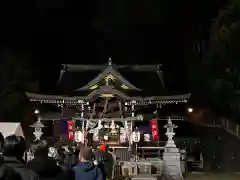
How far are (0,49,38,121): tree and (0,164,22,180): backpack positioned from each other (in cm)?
1929

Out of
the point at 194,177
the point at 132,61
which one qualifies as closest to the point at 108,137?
the point at 194,177

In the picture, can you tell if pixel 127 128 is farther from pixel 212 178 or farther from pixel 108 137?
pixel 212 178

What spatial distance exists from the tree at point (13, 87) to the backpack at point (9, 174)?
1929cm

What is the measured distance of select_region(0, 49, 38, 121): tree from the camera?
22828 mm

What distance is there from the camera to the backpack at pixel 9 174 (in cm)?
370

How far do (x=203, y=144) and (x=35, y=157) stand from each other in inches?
818

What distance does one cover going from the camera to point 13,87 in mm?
23469

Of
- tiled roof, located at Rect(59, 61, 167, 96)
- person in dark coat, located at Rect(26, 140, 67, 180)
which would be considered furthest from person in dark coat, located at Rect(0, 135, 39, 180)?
tiled roof, located at Rect(59, 61, 167, 96)

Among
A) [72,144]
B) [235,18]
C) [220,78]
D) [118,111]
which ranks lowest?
[72,144]

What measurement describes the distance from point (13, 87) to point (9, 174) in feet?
66.7

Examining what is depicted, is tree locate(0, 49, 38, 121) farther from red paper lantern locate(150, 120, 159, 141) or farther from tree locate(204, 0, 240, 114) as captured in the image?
tree locate(204, 0, 240, 114)

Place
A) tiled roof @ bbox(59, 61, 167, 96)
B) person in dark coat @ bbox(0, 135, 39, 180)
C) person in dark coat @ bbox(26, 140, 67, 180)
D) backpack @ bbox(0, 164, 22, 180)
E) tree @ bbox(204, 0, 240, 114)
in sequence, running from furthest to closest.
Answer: tiled roof @ bbox(59, 61, 167, 96), tree @ bbox(204, 0, 240, 114), person in dark coat @ bbox(26, 140, 67, 180), person in dark coat @ bbox(0, 135, 39, 180), backpack @ bbox(0, 164, 22, 180)

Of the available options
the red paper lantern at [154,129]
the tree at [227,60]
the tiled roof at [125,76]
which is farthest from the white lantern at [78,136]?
the tree at [227,60]

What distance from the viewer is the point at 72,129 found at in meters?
18.9
